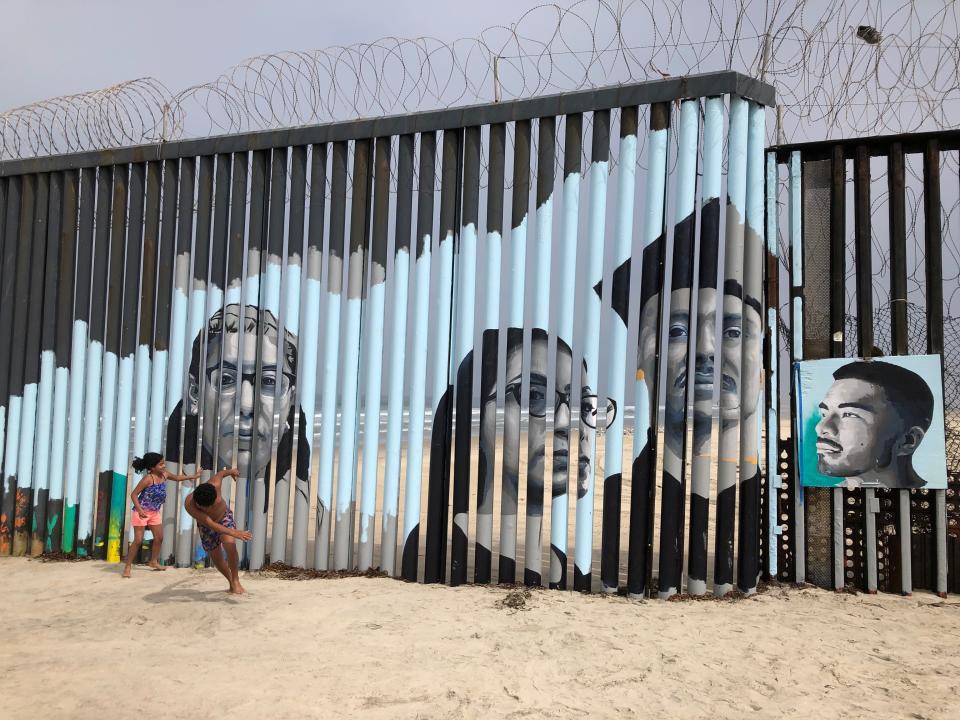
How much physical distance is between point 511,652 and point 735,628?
1.59m

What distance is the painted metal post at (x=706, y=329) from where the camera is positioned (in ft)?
20.2

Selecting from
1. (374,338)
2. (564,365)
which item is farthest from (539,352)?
(374,338)

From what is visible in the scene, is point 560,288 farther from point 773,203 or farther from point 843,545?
point 843,545

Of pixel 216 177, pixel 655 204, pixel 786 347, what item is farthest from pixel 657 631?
pixel 216 177

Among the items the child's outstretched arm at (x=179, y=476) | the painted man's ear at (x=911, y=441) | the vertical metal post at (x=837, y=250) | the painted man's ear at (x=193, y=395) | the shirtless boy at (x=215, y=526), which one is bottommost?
the shirtless boy at (x=215, y=526)

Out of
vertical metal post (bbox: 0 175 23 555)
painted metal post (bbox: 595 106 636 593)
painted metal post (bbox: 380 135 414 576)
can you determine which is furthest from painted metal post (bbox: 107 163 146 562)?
painted metal post (bbox: 595 106 636 593)

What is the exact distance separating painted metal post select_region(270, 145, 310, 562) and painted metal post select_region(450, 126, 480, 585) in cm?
→ 146

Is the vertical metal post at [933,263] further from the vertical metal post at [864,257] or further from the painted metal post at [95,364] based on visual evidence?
the painted metal post at [95,364]

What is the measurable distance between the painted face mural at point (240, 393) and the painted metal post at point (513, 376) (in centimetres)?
193

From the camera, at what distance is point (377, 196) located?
7219mm

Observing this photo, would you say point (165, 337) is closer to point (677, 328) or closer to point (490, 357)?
point (490, 357)

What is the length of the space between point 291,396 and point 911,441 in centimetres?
521

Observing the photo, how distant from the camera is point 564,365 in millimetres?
6500

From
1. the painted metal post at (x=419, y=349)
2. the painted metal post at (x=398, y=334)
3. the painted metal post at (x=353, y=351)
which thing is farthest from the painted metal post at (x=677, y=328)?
the painted metal post at (x=353, y=351)
